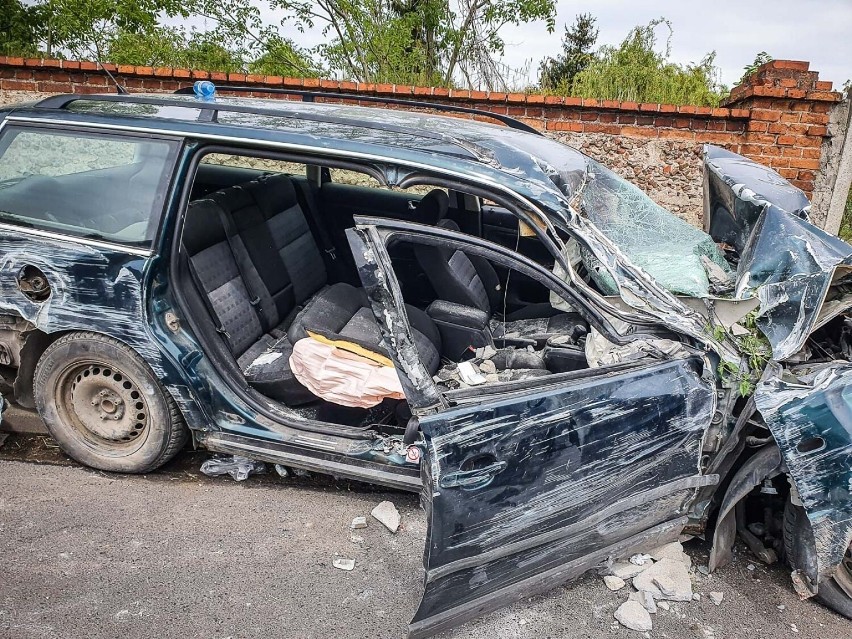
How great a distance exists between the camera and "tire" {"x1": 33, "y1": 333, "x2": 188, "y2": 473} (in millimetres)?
2766

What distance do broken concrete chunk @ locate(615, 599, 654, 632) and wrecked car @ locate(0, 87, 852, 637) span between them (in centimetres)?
18

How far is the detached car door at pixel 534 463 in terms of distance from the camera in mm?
2031

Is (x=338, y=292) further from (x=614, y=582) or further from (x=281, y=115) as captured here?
(x=614, y=582)

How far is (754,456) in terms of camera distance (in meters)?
2.32

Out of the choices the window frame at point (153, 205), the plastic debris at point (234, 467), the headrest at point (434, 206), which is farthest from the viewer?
the headrest at point (434, 206)

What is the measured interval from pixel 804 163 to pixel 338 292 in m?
5.23

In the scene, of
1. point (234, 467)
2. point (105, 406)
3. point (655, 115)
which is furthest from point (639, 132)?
point (105, 406)

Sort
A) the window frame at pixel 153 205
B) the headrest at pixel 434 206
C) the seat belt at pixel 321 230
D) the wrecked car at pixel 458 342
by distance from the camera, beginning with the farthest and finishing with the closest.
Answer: the seat belt at pixel 321 230 < the headrest at pixel 434 206 < the window frame at pixel 153 205 < the wrecked car at pixel 458 342

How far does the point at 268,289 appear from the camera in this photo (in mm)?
3365

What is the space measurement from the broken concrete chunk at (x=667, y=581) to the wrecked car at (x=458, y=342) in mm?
159

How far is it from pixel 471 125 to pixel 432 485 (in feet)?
6.35

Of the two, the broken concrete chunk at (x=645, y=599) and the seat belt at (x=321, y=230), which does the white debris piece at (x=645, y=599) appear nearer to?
the broken concrete chunk at (x=645, y=599)

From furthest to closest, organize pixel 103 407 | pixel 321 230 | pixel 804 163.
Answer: pixel 804 163 → pixel 321 230 → pixel 103 407

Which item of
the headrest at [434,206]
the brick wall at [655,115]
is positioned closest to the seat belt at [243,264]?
the headrest at [434,206]
